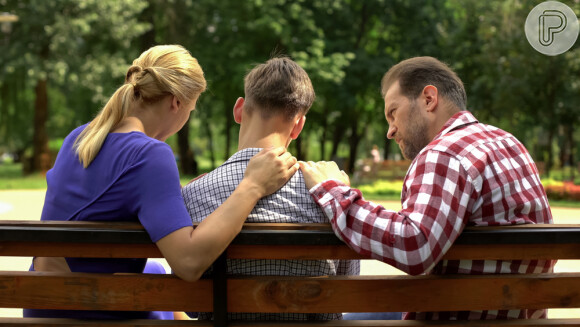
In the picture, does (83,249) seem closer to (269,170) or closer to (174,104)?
(269,170)

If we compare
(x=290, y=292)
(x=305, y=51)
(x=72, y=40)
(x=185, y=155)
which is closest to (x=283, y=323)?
(x=290, y=292)

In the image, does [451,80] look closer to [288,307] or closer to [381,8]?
[288,307]

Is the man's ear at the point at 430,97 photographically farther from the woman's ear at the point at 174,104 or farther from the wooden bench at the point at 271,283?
the woman's ear at the point at 174,104

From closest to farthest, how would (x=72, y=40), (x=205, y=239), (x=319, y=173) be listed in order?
(x=205, y=239)
(x=319, y=173)
(x=72, y=40)

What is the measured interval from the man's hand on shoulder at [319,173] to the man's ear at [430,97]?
520 mm

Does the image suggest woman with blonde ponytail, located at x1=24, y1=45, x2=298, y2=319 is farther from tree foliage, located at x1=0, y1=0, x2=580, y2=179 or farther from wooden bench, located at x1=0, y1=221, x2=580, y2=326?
tree foliage, located at x1=0, y1=0, x2=580, y2=179

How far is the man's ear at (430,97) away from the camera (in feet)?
8.48

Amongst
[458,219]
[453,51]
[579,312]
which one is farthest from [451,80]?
[453,51]

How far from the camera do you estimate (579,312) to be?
20.0 ft

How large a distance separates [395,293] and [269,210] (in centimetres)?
51

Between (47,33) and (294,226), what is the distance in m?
27.0

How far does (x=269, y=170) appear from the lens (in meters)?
2.23

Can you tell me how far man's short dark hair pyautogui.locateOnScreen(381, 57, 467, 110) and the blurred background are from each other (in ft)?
61.3

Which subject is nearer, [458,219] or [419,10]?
[458,219]
